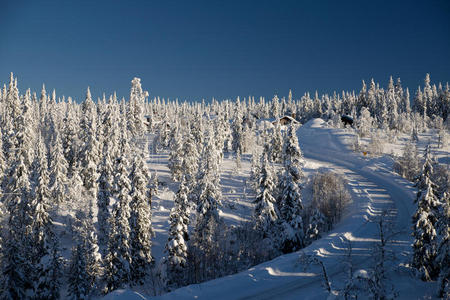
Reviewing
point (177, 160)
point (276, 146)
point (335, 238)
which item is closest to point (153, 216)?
point (177, 160)

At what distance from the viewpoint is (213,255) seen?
1325 inches

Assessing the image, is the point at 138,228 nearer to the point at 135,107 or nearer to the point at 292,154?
the point at 292,154

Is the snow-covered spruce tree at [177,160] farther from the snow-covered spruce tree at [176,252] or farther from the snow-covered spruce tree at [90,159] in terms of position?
the snow-covered spruce tree at [176,252]

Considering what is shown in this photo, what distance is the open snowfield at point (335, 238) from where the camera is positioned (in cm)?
1611

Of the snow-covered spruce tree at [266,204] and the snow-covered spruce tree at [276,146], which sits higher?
the snow-covered spruce tree at [276,146]

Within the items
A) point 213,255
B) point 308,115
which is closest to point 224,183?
point 213,255

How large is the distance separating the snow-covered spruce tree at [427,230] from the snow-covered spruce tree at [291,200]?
14.1 metres

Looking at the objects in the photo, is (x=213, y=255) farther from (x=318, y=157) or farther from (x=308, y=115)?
(x=308, y=115)

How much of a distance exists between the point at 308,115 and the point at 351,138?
65.9 m

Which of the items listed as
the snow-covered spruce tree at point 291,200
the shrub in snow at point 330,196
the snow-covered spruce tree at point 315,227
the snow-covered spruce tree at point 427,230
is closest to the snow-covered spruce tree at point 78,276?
the snow-covered spruce tree at point 291,200

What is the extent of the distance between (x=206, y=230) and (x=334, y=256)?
62.5 ft

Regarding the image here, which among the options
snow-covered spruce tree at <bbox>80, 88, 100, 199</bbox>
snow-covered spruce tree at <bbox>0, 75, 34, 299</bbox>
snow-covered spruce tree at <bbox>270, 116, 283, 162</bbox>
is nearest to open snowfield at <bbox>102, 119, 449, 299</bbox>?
snow-covered spruce tree at <bbox>270, 116, 283, 162</bbox>

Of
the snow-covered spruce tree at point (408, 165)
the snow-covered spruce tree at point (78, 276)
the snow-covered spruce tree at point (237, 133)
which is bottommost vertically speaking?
the snow-covered spruce tree at point (78, 276)

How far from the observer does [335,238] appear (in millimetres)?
23219
